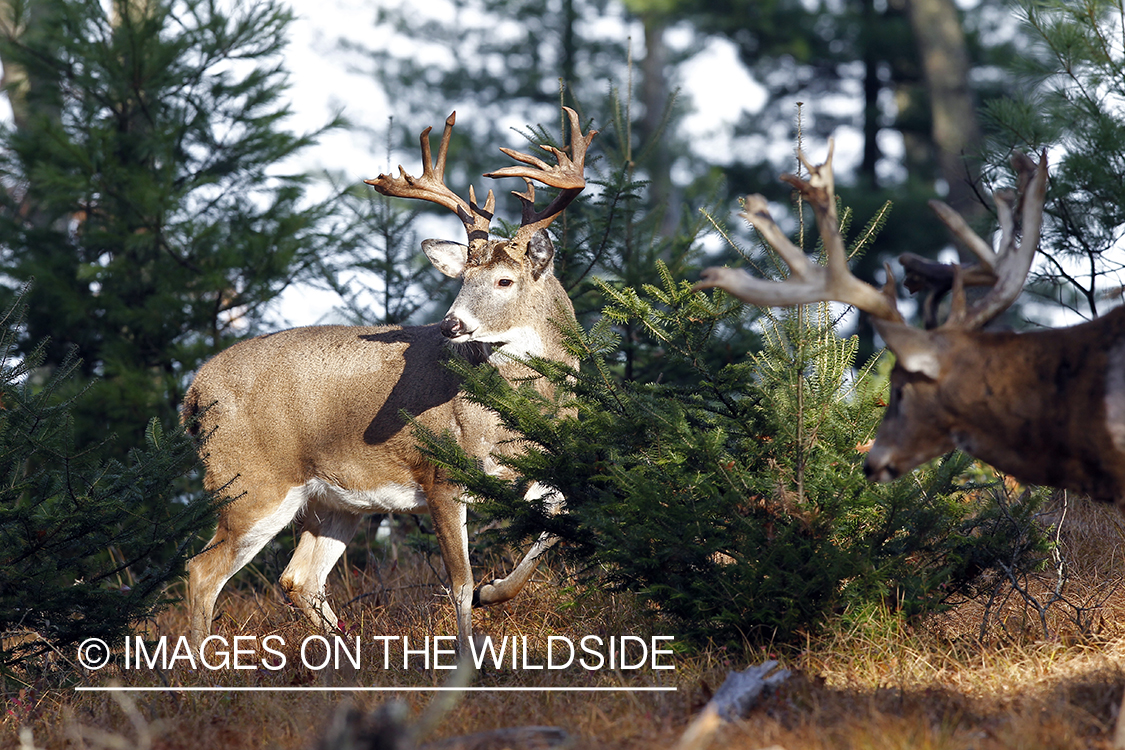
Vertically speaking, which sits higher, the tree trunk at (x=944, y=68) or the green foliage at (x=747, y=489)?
the tree trunk at (x=944, y=68)

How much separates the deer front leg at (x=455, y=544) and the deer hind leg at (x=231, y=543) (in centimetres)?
108

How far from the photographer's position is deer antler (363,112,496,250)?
21.6 ft

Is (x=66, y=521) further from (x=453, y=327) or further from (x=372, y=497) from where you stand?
(x=453, y=327)

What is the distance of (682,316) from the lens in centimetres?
482

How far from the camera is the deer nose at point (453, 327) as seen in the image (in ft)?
19.9

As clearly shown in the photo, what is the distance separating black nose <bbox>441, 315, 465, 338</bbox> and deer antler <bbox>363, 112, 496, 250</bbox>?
64cm

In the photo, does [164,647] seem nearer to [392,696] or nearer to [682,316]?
[392,696]

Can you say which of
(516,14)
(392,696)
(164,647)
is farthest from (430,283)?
(516,14)

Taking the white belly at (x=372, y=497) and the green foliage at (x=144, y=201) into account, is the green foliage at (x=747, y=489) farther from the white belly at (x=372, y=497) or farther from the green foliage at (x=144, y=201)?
the green foliage at (x=144, y=201)

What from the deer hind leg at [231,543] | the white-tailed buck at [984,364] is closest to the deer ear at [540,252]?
the deer hind leg at [231,543]

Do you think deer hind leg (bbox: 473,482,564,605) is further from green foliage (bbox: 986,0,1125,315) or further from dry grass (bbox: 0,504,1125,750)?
green foliage (bbox: 986,0,1125,315)

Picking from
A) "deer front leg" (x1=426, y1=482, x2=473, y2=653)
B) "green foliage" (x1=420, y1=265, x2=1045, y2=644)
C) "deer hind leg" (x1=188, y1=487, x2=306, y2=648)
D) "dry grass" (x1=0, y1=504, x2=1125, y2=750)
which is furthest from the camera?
"deer hind leg" (x1=188, y1=487, x2=306, y2=648)

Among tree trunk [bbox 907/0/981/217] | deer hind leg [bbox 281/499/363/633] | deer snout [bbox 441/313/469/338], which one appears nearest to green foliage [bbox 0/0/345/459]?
deer hind leg [bbox 281/499/363/633]

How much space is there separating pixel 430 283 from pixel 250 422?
2.79 metres
